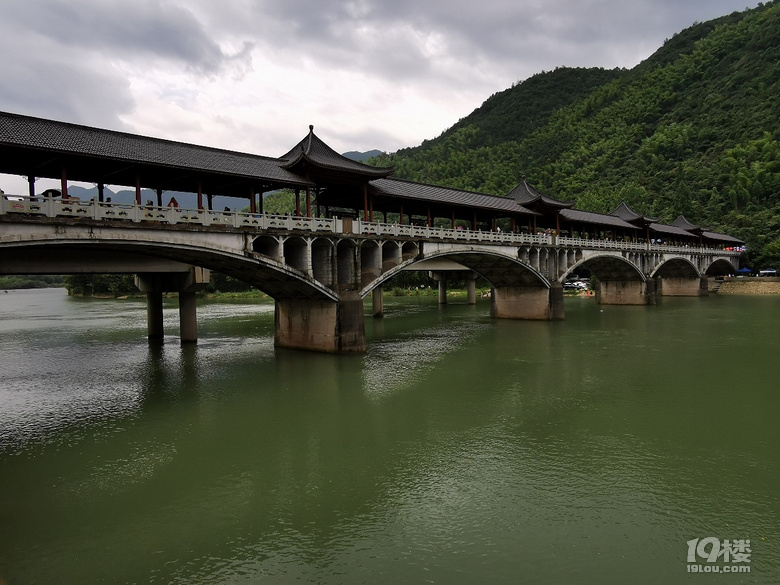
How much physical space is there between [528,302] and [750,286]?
2090 inches

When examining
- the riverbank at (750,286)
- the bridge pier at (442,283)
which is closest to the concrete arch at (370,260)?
the bridge pier at (442,283)

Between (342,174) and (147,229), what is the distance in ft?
40.4

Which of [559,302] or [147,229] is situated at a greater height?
[147,229]

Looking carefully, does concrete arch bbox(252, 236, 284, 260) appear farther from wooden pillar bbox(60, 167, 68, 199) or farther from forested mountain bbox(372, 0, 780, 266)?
forested mountain bbox(372, 0, 780, 266)

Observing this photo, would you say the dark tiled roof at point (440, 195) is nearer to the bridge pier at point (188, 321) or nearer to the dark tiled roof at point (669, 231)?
the bridge pier at point (188, 321)

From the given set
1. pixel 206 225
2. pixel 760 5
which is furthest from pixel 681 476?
pixel 760 5

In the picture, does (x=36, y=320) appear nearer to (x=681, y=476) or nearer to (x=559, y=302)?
(x=559, y=302)

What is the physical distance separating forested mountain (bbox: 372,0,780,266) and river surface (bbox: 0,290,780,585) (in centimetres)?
8324

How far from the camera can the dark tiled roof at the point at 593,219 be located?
175ft

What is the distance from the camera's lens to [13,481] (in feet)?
39.7

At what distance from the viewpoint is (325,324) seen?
29.4 metres

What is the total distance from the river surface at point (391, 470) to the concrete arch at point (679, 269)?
51.1m

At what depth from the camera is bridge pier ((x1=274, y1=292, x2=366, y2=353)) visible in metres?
28.6

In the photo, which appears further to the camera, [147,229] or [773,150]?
[773,150]
